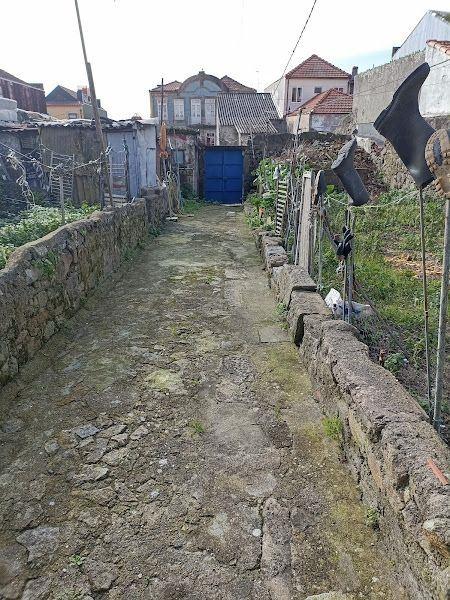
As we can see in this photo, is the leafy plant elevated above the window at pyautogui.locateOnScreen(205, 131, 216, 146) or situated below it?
below

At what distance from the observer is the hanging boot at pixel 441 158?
2418mm

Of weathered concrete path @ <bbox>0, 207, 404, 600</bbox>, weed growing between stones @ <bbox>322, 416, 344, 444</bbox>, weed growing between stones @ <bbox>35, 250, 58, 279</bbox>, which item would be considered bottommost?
weathered concrete path @ <bbox>0, 207, 404, 600</bbox>

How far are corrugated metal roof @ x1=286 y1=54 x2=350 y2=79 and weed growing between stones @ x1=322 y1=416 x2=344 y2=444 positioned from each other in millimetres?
36477

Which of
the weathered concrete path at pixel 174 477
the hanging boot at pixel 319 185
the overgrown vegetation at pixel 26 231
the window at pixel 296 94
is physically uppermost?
the window at pixel 296 94

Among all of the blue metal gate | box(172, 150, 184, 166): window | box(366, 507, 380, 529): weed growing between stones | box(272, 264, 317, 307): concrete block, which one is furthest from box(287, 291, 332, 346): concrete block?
the blue metal gate

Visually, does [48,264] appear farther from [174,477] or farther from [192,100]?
[192,100]

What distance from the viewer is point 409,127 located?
10.2 feet

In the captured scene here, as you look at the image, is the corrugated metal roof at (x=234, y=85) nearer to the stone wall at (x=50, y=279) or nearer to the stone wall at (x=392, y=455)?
the stone wall at (x=50, y=279)

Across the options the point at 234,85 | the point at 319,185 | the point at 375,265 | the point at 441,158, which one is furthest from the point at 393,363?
the point at 234,85

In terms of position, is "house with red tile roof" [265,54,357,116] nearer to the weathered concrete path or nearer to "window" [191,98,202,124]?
"window" [191,98,202,124]

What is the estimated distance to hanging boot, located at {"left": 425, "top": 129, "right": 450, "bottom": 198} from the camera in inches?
95.2

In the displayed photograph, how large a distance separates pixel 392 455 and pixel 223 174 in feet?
55.0

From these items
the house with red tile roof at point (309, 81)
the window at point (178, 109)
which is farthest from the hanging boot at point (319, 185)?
the window at point (178, 109)

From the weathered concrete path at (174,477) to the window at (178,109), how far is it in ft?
121
